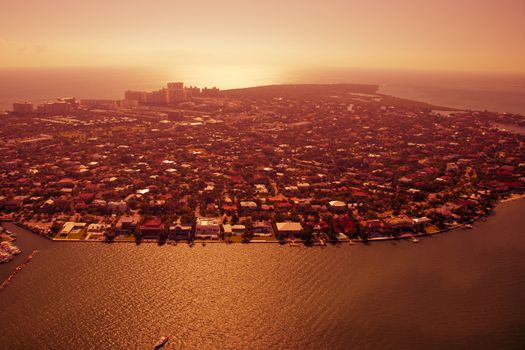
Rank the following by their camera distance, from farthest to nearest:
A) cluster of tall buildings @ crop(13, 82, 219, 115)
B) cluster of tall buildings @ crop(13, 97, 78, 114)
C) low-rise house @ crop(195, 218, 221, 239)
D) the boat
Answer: cluster of tall buildings @ crop(13, 82, 219, 115) < cluster of tall buildings @ crop(13, 97, 78, 114) < low-rise house @ crop(195, 218, 221, 239) < the boat

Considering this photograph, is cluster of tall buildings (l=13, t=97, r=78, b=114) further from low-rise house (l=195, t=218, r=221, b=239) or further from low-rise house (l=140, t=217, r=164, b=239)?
low-rise house (l=195, t=218, r=221, b=239)

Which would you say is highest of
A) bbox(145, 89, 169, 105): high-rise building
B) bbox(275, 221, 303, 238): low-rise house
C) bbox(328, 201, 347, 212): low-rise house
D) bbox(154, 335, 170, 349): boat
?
bbox(145, 89, 169, 105): high-rise building

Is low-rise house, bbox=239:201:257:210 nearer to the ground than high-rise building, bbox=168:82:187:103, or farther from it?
nearer to the ground

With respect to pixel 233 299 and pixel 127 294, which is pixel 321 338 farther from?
pixel 127 294

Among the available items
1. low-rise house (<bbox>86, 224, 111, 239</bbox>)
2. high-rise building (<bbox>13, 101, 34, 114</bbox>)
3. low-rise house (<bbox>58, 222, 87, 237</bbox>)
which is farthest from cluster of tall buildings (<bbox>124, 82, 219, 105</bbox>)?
low-rise house (<bbox>86, 224, 111, 239</bbox>)

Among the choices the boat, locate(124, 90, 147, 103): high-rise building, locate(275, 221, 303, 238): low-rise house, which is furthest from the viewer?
locate(124, 90, 147, 103): high-rise building

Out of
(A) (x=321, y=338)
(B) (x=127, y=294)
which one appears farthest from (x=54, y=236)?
(A) (x=321, y=338)
